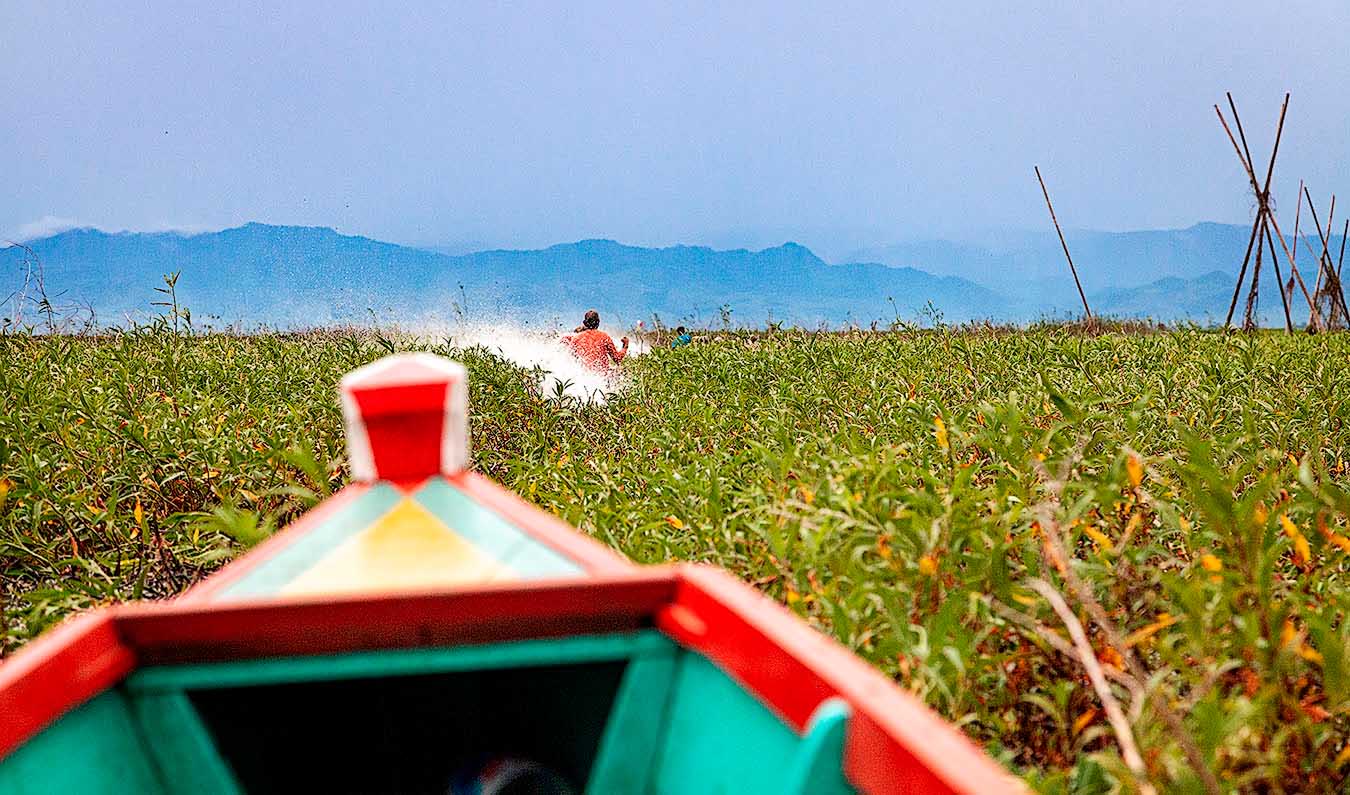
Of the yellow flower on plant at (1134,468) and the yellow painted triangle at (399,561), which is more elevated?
the yellow flower on plant at (1134,468)

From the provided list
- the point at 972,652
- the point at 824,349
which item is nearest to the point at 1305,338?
the point at 824,349

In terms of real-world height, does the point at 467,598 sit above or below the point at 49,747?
above

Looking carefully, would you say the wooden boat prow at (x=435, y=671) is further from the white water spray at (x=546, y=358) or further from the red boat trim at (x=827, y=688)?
the white water spray at (x=546, y=358)

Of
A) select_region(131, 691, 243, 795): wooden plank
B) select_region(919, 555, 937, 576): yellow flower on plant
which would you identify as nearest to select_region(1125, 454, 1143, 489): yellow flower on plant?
select_region(919, 555, 937, 576): yellow flower on plant

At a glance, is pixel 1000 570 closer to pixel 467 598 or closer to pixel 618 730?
pixel 618 730

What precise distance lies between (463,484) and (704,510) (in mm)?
1528

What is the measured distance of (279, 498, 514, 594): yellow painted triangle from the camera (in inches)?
75.9

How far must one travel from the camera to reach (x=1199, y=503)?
93.0 inches

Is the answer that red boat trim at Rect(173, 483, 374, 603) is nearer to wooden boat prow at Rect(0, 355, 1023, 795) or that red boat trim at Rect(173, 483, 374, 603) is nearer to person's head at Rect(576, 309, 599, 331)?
wooden boat prow at Rect(0, 355, 1023, 795)

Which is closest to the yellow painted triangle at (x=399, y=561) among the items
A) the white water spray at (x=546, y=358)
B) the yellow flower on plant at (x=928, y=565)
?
the yellow flower on plant at (x=928, y=565)

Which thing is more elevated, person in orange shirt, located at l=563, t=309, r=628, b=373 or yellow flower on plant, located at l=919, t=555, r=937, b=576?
yellow flower on plant, located at l=919, t=555, r=937, b=576

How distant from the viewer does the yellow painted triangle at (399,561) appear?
193 cm

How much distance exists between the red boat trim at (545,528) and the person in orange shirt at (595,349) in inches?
337

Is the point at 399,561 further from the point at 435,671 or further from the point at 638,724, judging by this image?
A: the point at 638,724
